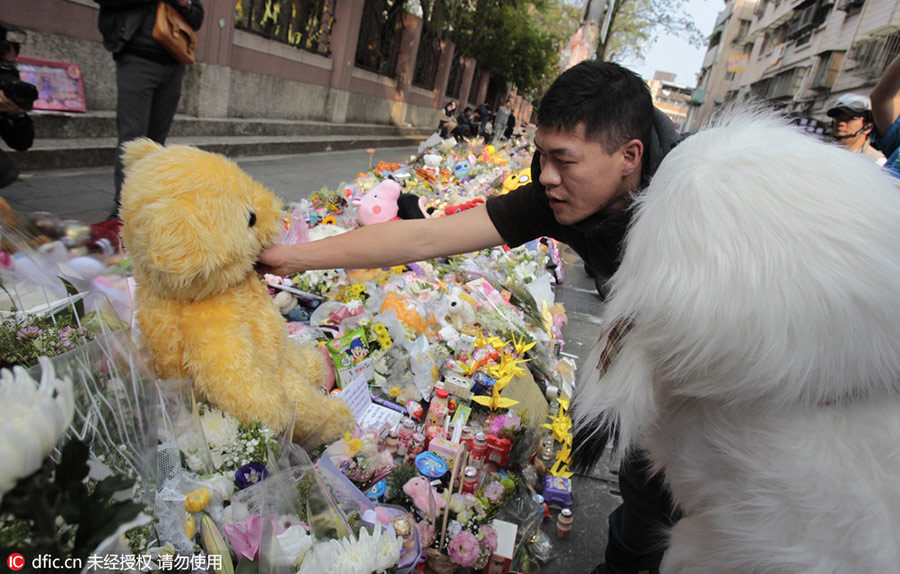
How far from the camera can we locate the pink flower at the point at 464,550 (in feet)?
4.99

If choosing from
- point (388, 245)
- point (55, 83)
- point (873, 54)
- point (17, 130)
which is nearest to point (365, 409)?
point (388, 245)

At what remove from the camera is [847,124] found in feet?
11.1

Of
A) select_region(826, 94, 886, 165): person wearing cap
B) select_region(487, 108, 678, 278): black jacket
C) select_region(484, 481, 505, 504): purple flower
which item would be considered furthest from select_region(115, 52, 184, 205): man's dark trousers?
select_region(826, 94, 886, 165): person wearing cap

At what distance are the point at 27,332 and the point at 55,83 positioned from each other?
219 inches

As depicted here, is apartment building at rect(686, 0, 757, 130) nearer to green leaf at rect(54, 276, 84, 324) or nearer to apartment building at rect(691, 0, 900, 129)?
apartment building at rect(691, 0, 900, 129)

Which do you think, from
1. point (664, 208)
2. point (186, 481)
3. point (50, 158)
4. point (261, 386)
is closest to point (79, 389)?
point (186, 481)

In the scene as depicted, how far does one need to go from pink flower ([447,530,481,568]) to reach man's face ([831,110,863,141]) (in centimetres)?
358

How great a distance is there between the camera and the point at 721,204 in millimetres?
784

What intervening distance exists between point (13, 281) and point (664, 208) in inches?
65.9

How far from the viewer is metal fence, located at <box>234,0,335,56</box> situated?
8.73 m

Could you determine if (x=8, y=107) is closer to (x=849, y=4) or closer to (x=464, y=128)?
(x=464, y=128)

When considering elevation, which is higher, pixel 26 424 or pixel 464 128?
pixel 464 128

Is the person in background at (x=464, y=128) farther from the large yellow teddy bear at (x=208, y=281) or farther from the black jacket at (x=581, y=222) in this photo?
the large yellow teddy bear at (x=208, y=281)

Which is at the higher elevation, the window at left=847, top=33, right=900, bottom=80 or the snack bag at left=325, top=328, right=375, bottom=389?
the window at left=847, top=33, right=900, bottom=80
